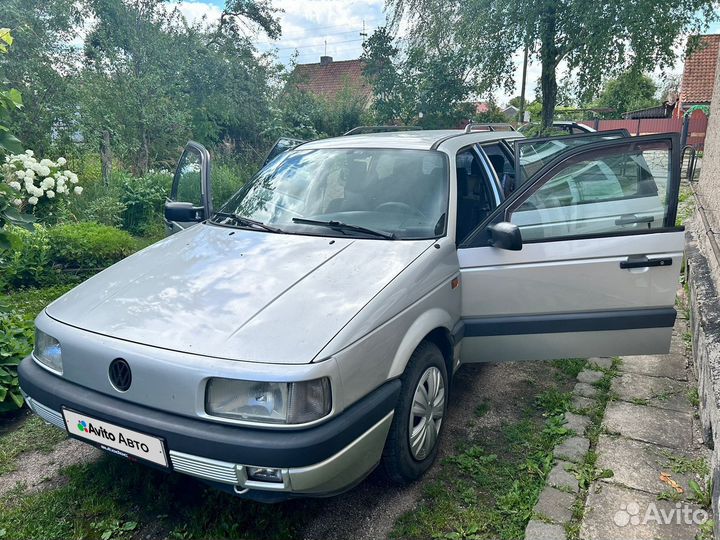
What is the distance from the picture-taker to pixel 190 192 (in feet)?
14.7

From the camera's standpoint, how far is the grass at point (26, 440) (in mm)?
2959

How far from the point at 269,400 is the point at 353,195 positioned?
5.35 ft

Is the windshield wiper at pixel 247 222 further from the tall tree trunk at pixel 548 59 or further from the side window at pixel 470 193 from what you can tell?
the tall tree trunk at pixel 548 59

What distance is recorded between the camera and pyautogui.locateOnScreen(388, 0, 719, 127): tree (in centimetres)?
980

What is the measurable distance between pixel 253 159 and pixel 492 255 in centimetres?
1064

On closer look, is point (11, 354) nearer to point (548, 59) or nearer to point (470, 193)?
point (470, 193)

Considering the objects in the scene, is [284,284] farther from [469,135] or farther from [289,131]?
[289,131]

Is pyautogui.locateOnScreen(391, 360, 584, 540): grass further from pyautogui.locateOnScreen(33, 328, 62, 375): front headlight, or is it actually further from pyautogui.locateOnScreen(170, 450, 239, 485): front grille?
pyautogui.locateOnScreen(33, 328, 62, 375): front headlight

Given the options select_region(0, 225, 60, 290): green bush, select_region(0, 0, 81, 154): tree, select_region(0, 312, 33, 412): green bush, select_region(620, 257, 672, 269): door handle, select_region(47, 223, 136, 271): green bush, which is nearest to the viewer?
select_region(620, 257, 672, 269): door handle

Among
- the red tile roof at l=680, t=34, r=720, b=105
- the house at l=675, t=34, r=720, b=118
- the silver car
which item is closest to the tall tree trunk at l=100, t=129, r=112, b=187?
the silver car

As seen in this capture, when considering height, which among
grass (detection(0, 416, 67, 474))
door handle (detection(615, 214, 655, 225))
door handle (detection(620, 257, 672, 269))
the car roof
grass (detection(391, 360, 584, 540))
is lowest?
grass (detection(391, 360, 584, 540))

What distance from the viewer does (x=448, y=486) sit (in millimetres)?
2676

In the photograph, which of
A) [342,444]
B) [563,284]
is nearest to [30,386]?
[342,444]

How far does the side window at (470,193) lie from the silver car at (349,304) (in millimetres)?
16
